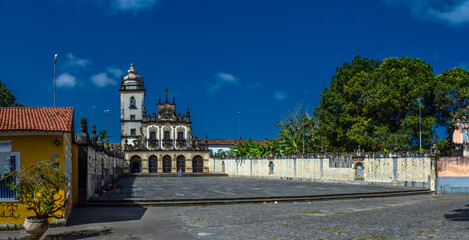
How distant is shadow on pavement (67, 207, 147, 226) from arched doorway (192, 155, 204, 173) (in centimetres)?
4958

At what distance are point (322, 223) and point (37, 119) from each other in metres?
8.48

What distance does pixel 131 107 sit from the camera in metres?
72.0

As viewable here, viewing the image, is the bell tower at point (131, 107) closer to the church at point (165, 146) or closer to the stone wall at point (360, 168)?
the church at point (165, 146)

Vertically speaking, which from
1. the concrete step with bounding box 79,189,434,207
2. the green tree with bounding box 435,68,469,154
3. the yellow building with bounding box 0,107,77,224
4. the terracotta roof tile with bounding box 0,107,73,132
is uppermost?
the green tree with bounding box 435,68,469,154

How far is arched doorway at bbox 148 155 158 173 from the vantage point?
65.1 meters

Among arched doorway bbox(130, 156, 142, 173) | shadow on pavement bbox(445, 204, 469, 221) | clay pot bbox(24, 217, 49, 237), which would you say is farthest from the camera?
arched doorway bbox(130, 156, 142, 173)

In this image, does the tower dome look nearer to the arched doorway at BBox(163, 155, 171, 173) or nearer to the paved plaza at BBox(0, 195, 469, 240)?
the arched doorway at BBox(163, 155, 171, 173)

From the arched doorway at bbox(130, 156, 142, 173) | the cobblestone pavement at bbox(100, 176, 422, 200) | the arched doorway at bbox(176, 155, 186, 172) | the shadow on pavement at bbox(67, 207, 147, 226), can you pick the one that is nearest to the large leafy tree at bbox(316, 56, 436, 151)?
the cobblestone pavement at bbox(100, 176, 422, 200)

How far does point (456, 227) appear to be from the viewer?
10258 millimetres

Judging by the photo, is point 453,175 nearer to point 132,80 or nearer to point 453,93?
point 453,93

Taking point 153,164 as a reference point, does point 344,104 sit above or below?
above

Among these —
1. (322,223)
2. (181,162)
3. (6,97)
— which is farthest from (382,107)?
(181,162)

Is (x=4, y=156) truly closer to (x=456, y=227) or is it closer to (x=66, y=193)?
(x=66, y=193)

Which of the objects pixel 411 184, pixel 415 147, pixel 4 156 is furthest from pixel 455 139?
pixel 4 156
